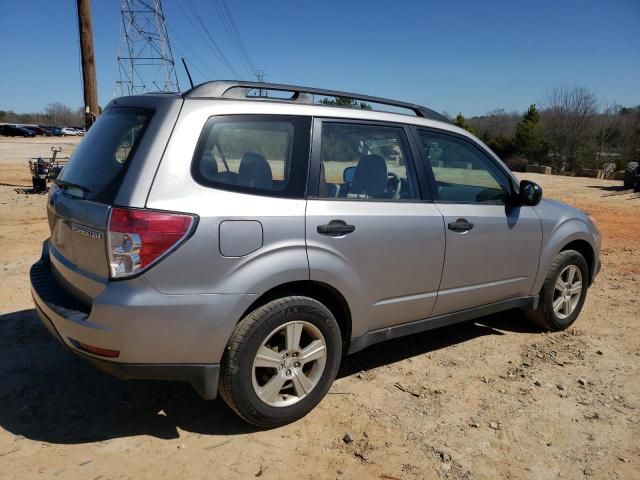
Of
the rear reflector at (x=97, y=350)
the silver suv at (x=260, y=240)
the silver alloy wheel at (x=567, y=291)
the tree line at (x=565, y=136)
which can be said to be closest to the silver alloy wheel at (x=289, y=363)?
the silver suv at (x=260, y=240)

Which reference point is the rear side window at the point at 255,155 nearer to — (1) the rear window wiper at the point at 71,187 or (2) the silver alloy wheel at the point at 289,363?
(1) the rear window wiper at the point at 71,187

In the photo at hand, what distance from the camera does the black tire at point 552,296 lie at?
4414 mm

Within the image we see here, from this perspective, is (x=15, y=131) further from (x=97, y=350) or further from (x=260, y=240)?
(x=260, y=240)

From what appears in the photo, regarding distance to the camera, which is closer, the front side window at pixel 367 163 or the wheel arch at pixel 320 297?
the wheel arch at pixel 320 297

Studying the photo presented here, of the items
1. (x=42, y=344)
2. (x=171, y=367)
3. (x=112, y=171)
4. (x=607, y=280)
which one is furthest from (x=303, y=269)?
(x=607, y=280)

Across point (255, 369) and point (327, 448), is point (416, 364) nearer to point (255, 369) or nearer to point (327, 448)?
point (327, 448)

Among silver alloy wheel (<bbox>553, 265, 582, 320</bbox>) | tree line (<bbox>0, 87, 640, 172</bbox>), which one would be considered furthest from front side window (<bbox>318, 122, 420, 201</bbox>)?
tree line (<bbox>0, 87, 640, 172</bbox>)

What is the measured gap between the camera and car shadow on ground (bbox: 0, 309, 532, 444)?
289 cm

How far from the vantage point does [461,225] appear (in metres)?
3.61

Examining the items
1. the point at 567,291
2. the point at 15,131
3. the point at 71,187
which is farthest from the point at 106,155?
the point at 15,131

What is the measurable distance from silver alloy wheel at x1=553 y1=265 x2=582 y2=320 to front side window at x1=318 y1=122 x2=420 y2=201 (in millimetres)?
1975

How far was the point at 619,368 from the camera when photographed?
395cm

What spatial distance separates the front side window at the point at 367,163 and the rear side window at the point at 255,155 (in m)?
0.20

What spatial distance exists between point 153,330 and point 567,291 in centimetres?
377
